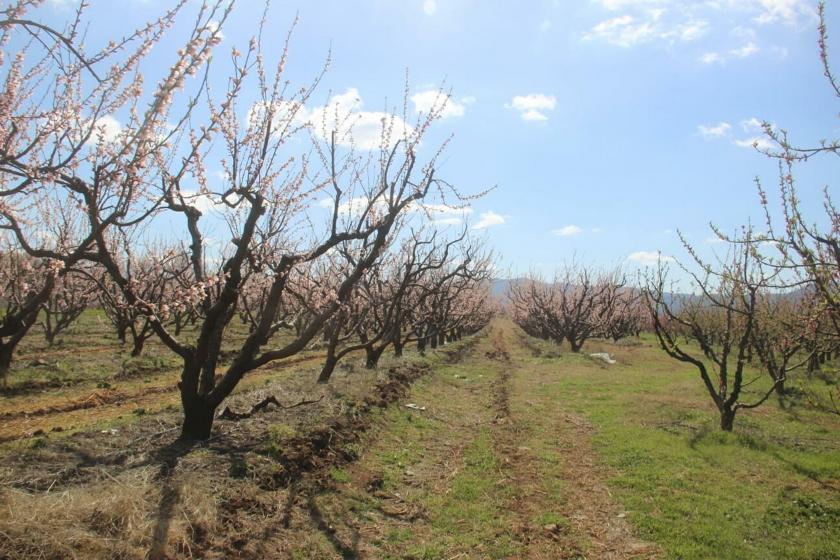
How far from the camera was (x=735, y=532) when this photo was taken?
595 cm

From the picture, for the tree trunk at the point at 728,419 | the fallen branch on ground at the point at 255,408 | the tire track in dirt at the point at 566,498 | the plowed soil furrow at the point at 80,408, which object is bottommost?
the tire track in dirt at the point at 566,498

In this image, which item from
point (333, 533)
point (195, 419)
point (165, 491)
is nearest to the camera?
point (165, 491)

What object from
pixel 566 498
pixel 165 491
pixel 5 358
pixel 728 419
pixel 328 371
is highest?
pixel 5 358

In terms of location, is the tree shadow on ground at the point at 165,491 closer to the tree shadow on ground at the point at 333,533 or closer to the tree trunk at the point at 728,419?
the tree shadow on ground at the point at 333,533

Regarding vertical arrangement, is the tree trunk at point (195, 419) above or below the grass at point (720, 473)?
above

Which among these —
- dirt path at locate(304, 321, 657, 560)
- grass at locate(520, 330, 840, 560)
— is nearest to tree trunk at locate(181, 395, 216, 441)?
dirt path at locate(304, 321, 657, 560)

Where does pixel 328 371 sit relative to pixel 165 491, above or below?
above

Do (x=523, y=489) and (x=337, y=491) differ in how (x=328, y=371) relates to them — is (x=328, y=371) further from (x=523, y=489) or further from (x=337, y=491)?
(x=523, y=489)

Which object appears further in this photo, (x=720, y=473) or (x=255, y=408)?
(x=255, y=408)

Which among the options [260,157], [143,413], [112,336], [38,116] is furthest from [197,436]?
[112,336]

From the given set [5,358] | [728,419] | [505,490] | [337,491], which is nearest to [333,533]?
[337,491]

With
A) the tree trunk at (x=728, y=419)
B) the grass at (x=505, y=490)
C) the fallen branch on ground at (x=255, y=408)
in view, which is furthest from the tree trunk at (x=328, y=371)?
the tree trunk at (x=728, y=419)

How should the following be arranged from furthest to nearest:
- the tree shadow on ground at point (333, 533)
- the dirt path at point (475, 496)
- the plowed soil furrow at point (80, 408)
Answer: the plowed soil furrow at point (80, 408)
the dirt path at point (475, 496)
the tree shadow on ground at point (333, 533)

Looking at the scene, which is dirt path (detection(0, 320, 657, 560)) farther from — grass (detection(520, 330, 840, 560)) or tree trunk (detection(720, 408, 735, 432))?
tree trunk (detection(720, 408, 735, 432))
